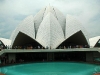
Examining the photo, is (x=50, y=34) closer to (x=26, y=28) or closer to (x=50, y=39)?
(x=50, y=39)

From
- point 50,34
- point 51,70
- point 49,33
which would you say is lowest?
point 51,70

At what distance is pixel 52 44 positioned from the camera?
2500 cm

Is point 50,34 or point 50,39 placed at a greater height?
point 50,34

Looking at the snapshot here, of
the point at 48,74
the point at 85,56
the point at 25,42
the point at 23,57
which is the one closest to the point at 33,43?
the point at 25,42

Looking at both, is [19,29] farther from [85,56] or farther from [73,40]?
[85,56]

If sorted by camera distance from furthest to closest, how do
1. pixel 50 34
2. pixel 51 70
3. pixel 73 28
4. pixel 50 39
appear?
pixel 73 28, pixel 50 34, pixel 50 39, pixel 51 70

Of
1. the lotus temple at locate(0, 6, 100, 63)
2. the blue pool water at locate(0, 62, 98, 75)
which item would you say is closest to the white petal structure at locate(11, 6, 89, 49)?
the lotus temple at locate(0, 6, 100, 63)

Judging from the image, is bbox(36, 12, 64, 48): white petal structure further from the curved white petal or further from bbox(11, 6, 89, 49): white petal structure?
the curved white petal

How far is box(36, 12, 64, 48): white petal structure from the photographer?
25.2 metres

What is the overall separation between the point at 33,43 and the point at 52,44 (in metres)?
6.75

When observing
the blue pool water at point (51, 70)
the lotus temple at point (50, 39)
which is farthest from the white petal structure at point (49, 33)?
the blue pool water at point (51, 70)

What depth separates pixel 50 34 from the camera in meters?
25.6

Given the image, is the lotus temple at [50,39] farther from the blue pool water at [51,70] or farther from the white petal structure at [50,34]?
the blue pool water at [51,70]

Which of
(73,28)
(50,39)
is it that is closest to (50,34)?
(50,39)
